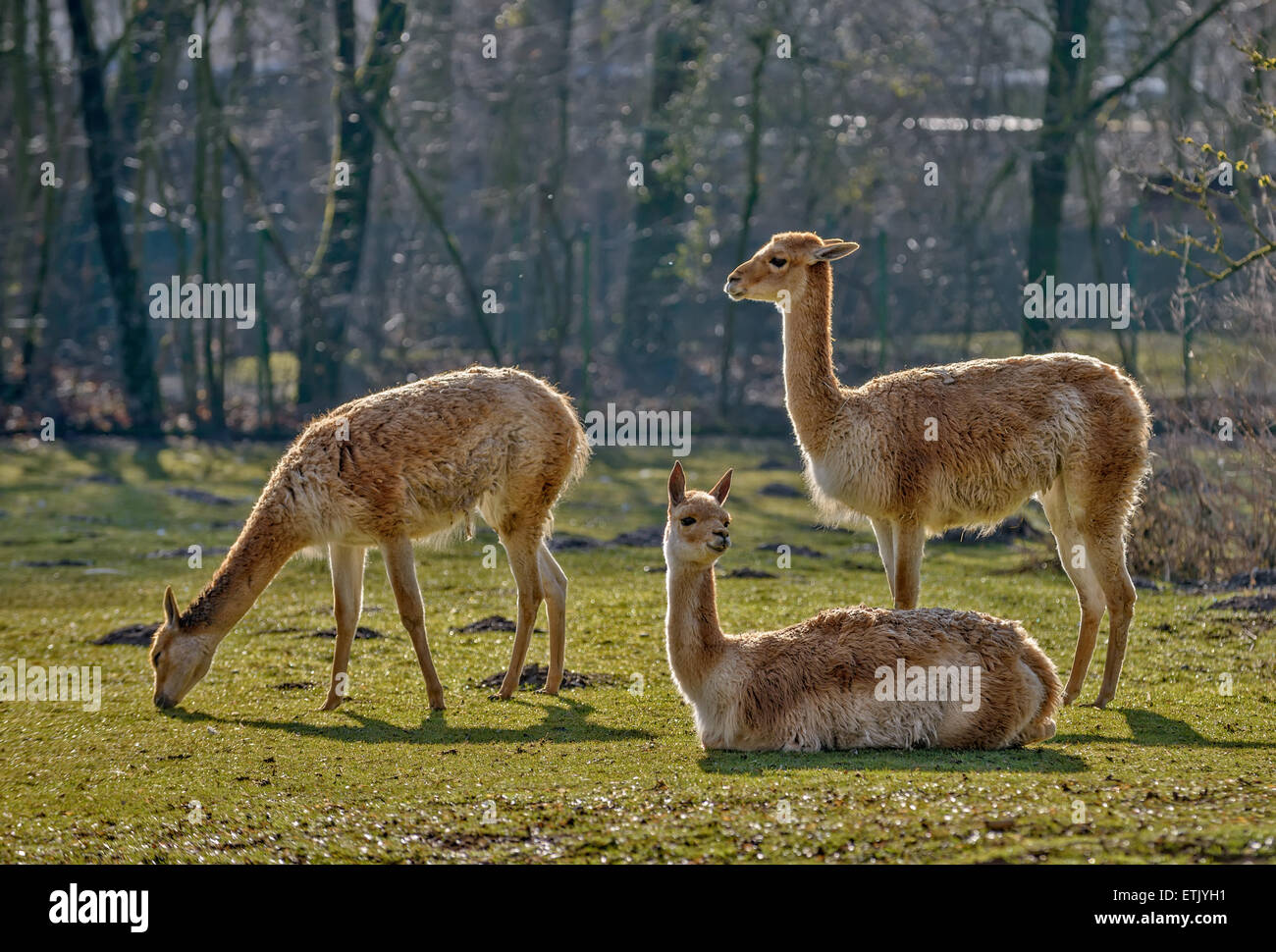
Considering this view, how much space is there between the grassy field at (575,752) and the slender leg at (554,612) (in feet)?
0.62

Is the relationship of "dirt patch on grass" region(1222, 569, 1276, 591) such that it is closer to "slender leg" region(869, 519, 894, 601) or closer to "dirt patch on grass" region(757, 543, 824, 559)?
"dirt patch on grass" region(757, 543, 824, 559)

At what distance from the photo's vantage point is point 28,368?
24.4m

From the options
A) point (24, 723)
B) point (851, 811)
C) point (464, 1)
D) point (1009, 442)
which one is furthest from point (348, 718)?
point (464, 1)

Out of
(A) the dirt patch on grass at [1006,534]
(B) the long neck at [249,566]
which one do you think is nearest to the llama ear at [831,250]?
(B) the long neck at [249,566]

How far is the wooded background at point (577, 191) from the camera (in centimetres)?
2367

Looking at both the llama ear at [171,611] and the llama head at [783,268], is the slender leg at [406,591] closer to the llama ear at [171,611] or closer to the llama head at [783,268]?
the llama ear at [171,611]

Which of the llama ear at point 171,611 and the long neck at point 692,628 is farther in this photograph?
the llama ear at point 171,611

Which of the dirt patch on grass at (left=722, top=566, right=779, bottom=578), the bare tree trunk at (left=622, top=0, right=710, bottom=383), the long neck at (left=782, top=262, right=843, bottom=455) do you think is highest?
the bare tree trunk at (left=622, top=0, right=710, bottom=383)

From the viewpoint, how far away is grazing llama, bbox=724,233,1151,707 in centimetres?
912

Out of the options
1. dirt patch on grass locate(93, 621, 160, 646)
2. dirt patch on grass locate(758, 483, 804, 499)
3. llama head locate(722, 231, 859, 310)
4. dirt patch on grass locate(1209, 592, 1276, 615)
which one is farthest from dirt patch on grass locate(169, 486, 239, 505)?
dirt patch on grass locate(1209, 592, 1276, 615)

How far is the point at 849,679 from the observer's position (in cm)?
751

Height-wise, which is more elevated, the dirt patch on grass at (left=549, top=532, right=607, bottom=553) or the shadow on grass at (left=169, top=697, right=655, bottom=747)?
the dirt patch on grass at (left=549, top=532, right=607, bottom=553)

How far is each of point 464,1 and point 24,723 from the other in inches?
1324

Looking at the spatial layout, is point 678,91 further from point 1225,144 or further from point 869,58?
point 1225,144
